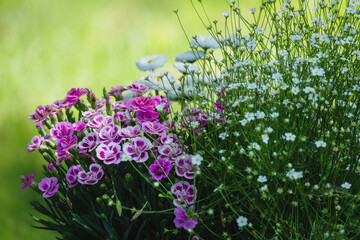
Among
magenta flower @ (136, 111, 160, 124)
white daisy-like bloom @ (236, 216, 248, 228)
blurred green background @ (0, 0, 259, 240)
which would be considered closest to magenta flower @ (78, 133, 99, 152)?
magenta flower @ (136, 111, 160, 124)

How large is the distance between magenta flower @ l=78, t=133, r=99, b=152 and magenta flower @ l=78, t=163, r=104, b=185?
0.08m

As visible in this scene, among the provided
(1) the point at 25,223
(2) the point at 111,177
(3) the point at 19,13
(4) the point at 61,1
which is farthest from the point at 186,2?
(2) the point at 111,177

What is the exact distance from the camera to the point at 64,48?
4168 millimetres

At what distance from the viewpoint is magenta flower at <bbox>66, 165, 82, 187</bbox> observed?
1.91m

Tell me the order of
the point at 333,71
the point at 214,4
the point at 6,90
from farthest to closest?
the point at 214,4, the point at 6,90, the point at 333,71

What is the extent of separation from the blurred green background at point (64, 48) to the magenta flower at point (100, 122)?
3.75 ft

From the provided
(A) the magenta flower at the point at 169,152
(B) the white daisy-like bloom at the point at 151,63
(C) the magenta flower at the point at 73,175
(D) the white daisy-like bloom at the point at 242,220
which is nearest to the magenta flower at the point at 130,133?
(A) the magenta flower at the point at 169,152

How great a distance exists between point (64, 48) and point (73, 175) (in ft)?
8.19

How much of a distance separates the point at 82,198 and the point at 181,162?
45 cm

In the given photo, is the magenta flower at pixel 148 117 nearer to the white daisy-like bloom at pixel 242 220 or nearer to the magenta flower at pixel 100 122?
the magenta flower at pixel 100 122

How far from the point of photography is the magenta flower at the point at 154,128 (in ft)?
6.44

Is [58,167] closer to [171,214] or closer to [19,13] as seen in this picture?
[171,214]

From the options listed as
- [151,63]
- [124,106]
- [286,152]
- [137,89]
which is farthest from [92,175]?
[151,63]

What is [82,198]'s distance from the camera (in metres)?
1.92
